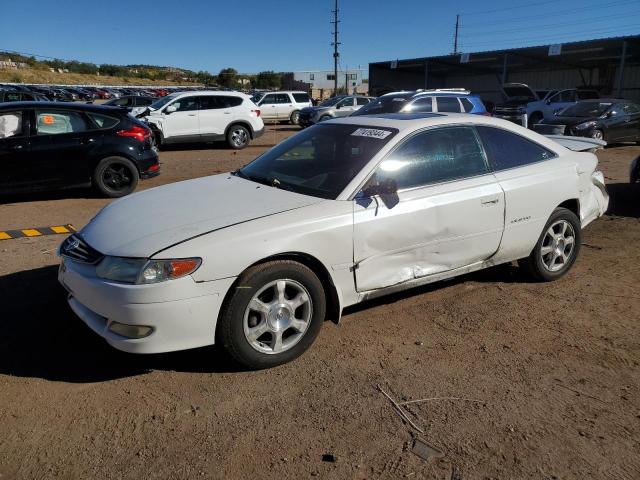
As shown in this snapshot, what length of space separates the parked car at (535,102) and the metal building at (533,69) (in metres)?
5.43

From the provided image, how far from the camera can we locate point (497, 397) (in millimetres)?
3004

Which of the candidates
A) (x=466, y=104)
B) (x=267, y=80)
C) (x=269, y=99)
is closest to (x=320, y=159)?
(x=466, y=104)

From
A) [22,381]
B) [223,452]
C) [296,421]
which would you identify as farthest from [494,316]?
[22,381]

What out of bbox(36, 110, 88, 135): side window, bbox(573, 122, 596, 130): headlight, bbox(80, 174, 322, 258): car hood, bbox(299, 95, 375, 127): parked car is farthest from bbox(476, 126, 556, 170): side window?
bbox(299, 95, 375, 127): parked car

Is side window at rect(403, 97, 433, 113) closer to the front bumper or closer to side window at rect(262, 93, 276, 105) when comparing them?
the front bumper

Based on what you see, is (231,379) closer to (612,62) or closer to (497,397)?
(497,397)

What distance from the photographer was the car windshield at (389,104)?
539 inches

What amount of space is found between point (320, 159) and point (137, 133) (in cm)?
547

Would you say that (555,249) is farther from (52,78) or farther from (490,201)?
(52,78)

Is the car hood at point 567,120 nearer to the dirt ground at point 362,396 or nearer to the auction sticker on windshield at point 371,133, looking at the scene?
the dirt ground at point 362,396

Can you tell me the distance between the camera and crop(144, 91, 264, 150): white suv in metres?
15.4

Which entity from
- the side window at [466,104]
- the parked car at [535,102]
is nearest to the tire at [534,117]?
the parked car at [535,102]

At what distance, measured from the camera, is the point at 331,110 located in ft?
78.8

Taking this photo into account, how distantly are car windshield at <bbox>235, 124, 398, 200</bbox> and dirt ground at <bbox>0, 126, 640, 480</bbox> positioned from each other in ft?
→ 3.54
